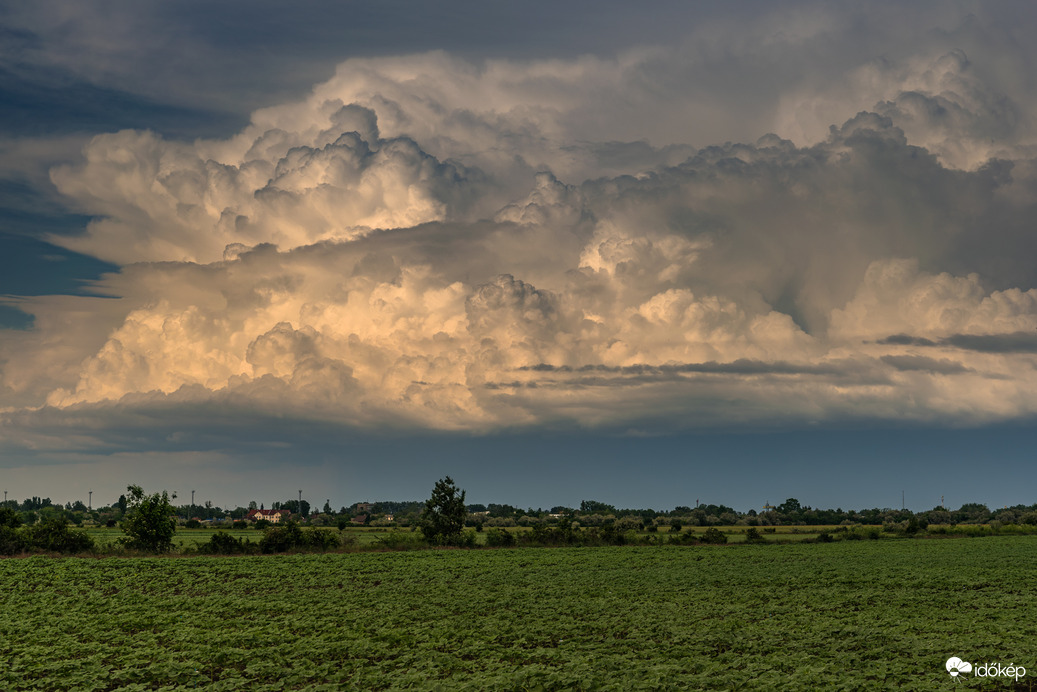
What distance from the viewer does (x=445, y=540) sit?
104 metres

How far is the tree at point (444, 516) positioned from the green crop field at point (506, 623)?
23900mm

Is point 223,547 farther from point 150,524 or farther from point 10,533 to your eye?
point 10,533

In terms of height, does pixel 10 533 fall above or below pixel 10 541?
above

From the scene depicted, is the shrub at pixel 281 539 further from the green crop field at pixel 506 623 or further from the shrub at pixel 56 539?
the shrub at pixel 56 539

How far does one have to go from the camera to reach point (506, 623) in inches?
1921

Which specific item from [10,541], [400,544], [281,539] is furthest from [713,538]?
[10,541]

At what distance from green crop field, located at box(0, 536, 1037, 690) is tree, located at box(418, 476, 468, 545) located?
2390 cm

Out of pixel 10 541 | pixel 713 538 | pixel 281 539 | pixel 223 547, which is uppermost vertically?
pixel 10 541

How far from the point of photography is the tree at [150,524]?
88.4m

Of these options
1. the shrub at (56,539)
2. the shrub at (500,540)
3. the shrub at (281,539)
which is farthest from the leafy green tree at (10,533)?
the shrub at (500,540)

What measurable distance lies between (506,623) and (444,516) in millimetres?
58400

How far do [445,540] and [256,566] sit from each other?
35.1 meters

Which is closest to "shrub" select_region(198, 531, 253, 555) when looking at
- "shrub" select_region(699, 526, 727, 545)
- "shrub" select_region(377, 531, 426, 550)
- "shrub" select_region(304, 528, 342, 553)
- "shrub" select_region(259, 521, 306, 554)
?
"shrub" select_region(259, 521, 306, 554)

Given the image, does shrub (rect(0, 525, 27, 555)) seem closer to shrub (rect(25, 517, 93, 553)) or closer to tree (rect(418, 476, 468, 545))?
shrub (rect(25, 517, 93, 553))
